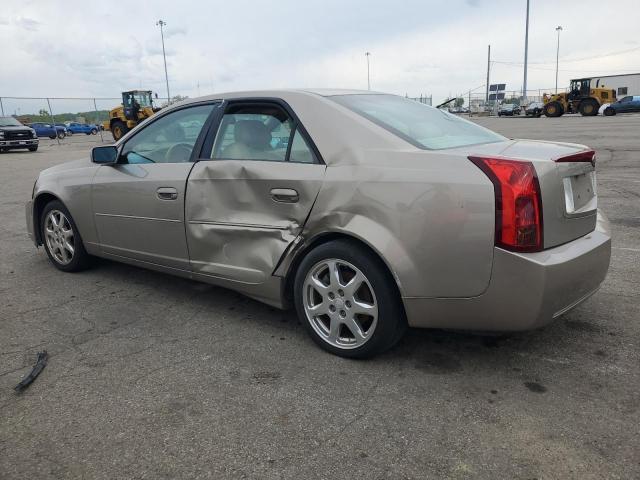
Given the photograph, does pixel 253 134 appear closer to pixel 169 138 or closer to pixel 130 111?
pixel 169 138

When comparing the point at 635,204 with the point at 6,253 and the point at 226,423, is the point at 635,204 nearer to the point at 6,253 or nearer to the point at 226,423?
the point at 226,423

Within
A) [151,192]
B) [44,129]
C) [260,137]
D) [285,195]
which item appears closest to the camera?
[285,195]

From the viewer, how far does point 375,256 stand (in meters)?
2.87

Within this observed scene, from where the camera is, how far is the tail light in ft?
8.17

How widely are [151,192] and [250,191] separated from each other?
3.15 feet

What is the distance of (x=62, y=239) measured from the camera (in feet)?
15.8

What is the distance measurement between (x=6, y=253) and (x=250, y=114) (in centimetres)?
372

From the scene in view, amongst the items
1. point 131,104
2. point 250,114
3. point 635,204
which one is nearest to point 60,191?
point 250,114

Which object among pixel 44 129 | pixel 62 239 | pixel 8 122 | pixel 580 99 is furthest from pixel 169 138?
pixel 44 129

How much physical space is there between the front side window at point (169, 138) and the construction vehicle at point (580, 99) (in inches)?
1498

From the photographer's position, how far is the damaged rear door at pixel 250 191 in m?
3.15

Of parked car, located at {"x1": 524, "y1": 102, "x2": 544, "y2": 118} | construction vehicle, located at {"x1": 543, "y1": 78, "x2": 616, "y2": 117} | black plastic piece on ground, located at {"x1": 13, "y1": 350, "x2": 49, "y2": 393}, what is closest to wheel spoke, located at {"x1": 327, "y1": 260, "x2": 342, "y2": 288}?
black plastic piece on ground, located at {"x1": 13, "y1": 350, "x2": 49, "y2": 393}

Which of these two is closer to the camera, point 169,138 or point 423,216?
point 423,216

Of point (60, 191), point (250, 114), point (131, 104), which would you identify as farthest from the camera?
point (131, 104)
